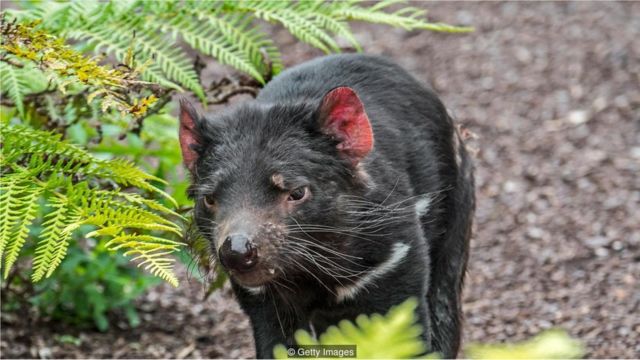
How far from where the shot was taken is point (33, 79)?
3666 mm

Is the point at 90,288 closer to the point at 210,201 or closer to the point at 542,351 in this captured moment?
the point at 210,201

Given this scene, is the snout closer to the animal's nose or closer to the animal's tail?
the animal's nose

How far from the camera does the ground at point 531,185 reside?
4434mm

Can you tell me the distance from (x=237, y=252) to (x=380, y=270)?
0.73 meters

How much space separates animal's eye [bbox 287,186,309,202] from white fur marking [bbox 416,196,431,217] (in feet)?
1.95

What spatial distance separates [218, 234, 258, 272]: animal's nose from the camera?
267 centimetres

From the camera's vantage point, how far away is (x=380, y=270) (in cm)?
325

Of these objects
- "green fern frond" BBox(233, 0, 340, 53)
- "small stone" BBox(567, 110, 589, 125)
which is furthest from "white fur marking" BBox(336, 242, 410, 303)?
"small stone" BBox(567, 110, 589, 125)

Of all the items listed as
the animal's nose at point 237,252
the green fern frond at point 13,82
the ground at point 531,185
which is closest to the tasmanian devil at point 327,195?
the animal's nose at point 237,252

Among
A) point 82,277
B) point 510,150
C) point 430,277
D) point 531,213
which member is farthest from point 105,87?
point 510,150

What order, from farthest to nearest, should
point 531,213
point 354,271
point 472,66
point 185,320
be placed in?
point 472,66 → point 531,213 → point 185,320 → point 354,271

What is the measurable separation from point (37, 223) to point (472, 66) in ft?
12.9

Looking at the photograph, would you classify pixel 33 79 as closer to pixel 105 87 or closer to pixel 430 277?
pixel 105 87

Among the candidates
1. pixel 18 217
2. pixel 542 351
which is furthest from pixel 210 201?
pixel 542 351
